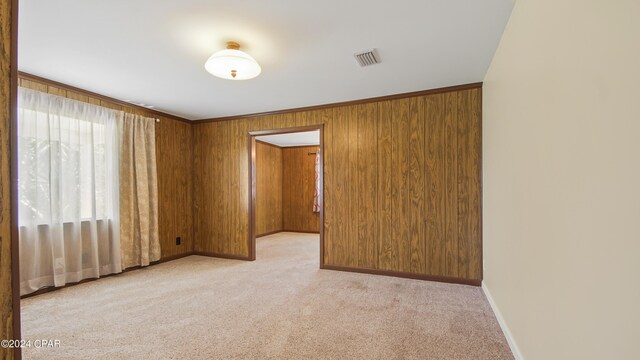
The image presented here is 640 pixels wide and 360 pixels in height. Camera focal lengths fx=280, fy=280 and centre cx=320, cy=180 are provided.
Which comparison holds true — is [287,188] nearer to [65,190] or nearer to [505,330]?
[65,190]

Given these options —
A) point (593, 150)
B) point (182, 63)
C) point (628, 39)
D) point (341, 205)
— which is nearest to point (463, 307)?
point (341, 205)

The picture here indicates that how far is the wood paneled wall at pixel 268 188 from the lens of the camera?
22.3ft

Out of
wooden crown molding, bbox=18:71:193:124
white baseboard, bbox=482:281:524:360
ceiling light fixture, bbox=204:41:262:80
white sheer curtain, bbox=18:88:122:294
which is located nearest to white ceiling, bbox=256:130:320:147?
wooden crown molding, bbox=18:71:193:124

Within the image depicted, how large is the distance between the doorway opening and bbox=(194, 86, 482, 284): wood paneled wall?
8.54ft

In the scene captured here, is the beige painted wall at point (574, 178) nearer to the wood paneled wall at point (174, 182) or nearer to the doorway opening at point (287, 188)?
the wood paneled wall at point (174, 182)

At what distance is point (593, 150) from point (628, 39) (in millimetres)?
350

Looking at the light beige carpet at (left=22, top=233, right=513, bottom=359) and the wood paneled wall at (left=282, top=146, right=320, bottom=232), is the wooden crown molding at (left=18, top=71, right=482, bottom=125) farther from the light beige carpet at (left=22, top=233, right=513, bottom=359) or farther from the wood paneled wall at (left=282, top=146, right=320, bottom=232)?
the wood paneled wall at (left=282, top=146, right=320, bottom=232)

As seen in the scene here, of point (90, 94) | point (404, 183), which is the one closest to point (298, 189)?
point (404, 183)

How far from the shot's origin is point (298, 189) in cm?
757

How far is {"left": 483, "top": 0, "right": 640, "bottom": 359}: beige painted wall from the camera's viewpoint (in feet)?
2.66

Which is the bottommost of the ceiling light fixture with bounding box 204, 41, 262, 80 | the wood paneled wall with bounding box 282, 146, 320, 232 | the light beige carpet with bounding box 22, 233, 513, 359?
the light beige carpet with bounding box 22, 233, 513, 359

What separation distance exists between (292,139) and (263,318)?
467 cm

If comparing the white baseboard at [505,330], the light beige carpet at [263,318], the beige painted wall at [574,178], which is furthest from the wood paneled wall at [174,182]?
the beige painted wall at [574,178]

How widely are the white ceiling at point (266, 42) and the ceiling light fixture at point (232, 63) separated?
119mm
